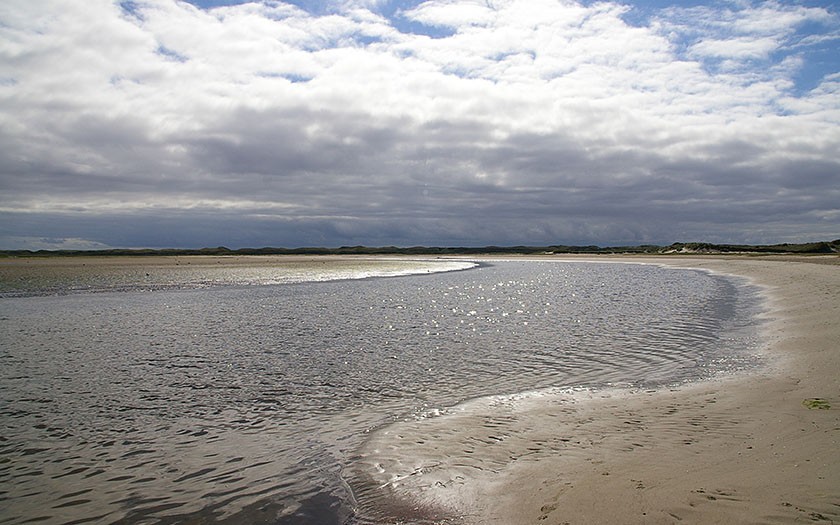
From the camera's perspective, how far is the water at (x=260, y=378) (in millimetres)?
7449

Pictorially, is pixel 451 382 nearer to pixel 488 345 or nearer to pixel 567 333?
pixel 488 345

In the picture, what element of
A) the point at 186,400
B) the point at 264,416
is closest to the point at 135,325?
the point at 186,400

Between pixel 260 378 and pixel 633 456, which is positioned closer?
pixel 633 456

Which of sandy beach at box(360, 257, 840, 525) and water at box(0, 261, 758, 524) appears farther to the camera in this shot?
water at box(0, 261, 758, 524)

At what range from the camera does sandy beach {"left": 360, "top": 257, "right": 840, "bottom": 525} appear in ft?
20.1

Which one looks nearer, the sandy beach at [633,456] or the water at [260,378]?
the sandy beach at [633,456]

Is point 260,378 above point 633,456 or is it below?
below

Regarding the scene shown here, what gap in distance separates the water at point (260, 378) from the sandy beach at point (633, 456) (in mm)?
1067

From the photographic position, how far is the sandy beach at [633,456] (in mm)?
6141

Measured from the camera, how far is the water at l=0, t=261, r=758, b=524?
7.45 m

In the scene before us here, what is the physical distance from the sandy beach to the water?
1067 mm

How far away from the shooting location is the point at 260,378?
535 inches

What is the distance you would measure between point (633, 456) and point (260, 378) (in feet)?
29.7

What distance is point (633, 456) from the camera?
7793mm
